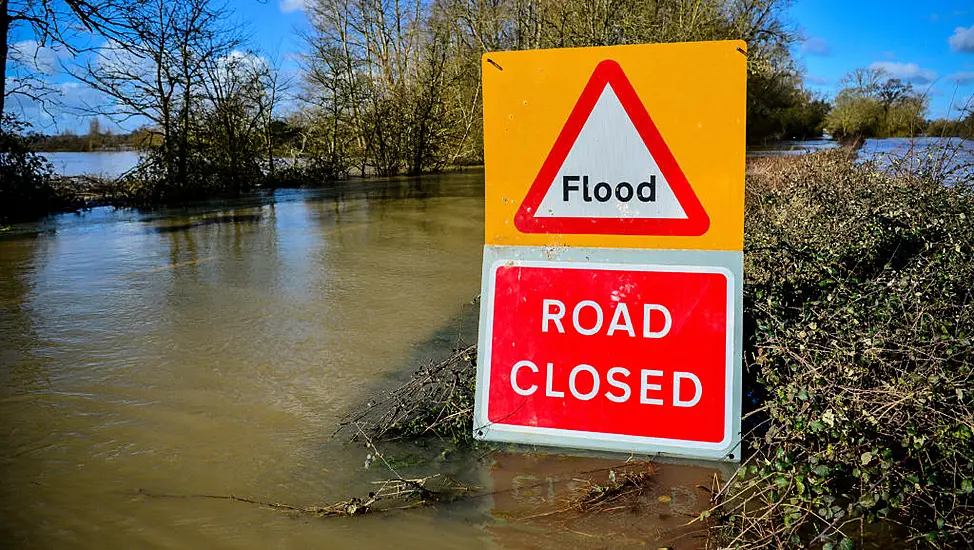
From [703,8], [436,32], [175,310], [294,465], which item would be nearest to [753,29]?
[703,8]

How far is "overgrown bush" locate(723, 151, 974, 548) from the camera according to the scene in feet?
7.36

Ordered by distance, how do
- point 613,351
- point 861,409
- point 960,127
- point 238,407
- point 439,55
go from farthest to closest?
1. point 439,55
2. point 960,127
3. point 238,407
4. point 613,351
5. point 861,409

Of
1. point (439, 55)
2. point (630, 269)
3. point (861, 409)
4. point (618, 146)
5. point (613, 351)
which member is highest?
point (439, 55)

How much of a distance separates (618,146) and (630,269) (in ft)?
1.51

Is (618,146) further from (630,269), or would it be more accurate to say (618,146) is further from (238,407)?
(238,407)

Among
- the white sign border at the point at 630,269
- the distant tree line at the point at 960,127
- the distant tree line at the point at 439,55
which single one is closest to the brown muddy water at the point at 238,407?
the white sign border at the point at 630,269

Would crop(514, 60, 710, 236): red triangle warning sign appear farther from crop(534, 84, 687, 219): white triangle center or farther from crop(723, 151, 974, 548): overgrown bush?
crop(723, 151, 974, 548): overgrown bush

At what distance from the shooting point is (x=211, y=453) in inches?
132

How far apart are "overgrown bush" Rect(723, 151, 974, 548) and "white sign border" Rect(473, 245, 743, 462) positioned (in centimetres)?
18

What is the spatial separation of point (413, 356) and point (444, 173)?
23402 millimetres

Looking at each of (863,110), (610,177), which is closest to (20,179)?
(610,177)

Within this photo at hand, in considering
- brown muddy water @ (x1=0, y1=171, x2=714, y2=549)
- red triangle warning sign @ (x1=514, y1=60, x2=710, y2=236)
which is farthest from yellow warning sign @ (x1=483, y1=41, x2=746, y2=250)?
brown muddy water @ (x1=0, y1=171, x2=714, y2=549)

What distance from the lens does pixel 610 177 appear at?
2.62 metres

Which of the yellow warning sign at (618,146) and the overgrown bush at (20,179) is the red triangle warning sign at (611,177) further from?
the overgrown bush at (20,179)
